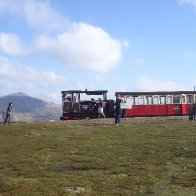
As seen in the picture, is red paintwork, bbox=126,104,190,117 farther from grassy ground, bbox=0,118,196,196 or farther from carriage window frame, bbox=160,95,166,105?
grassy ground, bbox=0,118,196,196

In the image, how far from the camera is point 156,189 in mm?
12672

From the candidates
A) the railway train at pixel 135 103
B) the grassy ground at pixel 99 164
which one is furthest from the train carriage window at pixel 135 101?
the grassy ground at pixel 99 164

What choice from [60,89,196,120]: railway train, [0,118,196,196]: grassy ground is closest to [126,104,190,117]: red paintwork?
[60,89,196,120]: railway train

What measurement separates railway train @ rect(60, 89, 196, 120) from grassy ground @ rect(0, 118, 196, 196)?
2608cm

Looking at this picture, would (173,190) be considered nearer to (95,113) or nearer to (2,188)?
(2,188)

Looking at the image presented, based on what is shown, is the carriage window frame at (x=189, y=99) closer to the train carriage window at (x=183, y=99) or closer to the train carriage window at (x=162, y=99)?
the train carriage window at (x=183, y=99)

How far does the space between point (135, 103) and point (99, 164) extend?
37.4 metres

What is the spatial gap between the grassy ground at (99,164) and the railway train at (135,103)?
26082 millimetres

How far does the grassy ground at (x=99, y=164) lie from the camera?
12828 millimetres

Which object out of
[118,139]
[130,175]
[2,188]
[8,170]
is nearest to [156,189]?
[130,175]

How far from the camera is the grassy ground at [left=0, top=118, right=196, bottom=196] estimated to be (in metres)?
12.8

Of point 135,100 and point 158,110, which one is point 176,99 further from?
point 135,100

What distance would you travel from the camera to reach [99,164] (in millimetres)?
16047

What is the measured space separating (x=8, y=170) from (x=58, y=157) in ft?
9.32
